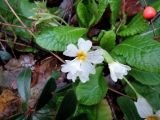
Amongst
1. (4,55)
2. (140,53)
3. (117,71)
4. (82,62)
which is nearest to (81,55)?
(82,62)

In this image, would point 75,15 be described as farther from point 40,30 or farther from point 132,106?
point 132,106

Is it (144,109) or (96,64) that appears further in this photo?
(96,64)

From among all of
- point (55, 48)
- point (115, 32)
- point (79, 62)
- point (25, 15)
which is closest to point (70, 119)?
point (79, 62)

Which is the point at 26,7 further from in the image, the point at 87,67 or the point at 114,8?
the point at 87,67

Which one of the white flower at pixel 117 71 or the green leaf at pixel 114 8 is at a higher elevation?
the green leaf at pixel 114 8

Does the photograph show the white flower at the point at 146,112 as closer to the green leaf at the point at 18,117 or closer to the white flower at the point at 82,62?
the white flower at the point at 82,62

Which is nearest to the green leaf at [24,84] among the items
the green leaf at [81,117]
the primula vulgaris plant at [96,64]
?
the primula vulgaris plant at [96,64]

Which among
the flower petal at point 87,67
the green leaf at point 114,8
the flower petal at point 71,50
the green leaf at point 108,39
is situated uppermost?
the green leaf at point 114,8
